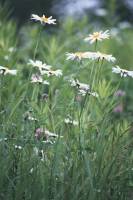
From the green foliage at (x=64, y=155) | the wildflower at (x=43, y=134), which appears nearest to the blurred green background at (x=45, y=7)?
the green foliage at (x=64, y=155)

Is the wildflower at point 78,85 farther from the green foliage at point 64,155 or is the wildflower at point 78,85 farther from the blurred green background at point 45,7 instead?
the blurred green background at point 45,7

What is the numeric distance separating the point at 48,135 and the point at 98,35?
0.53 metres

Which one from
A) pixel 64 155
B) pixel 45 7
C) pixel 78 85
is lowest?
pixel 64 155

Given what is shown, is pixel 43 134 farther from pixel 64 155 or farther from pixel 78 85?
pixel 78 85

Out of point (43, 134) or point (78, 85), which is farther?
point (78, 85)

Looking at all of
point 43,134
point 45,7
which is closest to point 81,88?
point 43,134

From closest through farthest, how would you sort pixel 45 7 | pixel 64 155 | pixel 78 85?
pixel 64 155, pixel 78 85, pixel 45 7

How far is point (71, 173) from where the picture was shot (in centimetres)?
269

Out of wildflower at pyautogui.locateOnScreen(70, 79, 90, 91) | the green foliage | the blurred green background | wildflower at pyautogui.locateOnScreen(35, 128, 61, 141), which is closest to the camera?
the green foliage

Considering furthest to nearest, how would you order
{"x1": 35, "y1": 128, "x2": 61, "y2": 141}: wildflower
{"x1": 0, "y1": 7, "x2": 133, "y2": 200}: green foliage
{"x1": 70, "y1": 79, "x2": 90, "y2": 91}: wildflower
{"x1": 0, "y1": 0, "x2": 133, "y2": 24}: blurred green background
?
1. {"x1": 0, "y1": 0, "x2": 133, "y2": 24}: blurred green background
2. {"x1": 70, "y1": 79, "x2": 90, "y2": 91}: wildflower
3. {"x1": 35, "y1": 128, "x2": 61, "y2": 141}: wildflower
4. {"x1": 0, "y1": 7, "x2": 133, "y2": 200}: green foliage

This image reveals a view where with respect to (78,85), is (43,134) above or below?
below

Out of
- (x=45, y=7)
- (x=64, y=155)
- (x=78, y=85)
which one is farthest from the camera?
(x=45, y=7)

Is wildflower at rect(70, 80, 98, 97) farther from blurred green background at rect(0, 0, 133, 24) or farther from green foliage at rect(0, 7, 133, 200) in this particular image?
blurred green background at rect(0, 0, 133, 24)

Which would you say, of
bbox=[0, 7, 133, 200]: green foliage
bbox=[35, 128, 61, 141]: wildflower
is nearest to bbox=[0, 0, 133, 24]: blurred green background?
bbox=[0, 7, 133, 200]: green foliage
